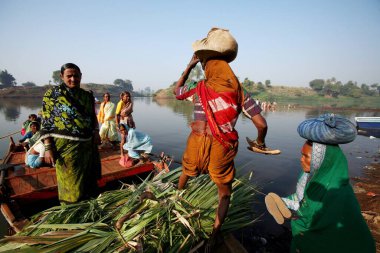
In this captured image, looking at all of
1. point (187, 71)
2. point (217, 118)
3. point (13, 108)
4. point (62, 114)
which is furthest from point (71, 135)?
point (13, 108)

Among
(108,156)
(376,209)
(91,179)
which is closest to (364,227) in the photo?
(91,179)

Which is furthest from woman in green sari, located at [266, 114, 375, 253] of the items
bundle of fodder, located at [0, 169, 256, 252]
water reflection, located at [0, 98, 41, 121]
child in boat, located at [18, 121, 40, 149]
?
water reflection, located at [0, 98, 41, 121]

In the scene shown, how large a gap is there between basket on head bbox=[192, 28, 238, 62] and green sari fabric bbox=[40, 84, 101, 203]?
1595 mm

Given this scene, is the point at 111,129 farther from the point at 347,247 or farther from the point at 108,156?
the point at 347,247

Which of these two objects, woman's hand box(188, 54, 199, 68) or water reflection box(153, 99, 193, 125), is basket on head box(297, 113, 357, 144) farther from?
water reflection box(153, 99, 193, 125)

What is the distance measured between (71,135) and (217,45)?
189cm

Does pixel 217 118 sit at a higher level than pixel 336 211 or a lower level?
higher

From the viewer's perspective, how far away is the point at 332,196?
4.61 ft

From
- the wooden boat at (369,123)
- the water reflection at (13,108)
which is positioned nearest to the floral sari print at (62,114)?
the wooden boat at (369,123)

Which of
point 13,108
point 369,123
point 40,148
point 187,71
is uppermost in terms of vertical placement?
point 187,71

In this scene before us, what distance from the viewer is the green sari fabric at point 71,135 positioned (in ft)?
7.66

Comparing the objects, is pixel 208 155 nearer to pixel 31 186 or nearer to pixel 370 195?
pixel 31 186

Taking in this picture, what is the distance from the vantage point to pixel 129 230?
1802 millimetres

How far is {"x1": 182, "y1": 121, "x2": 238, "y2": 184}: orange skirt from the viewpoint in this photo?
1.79 meters
